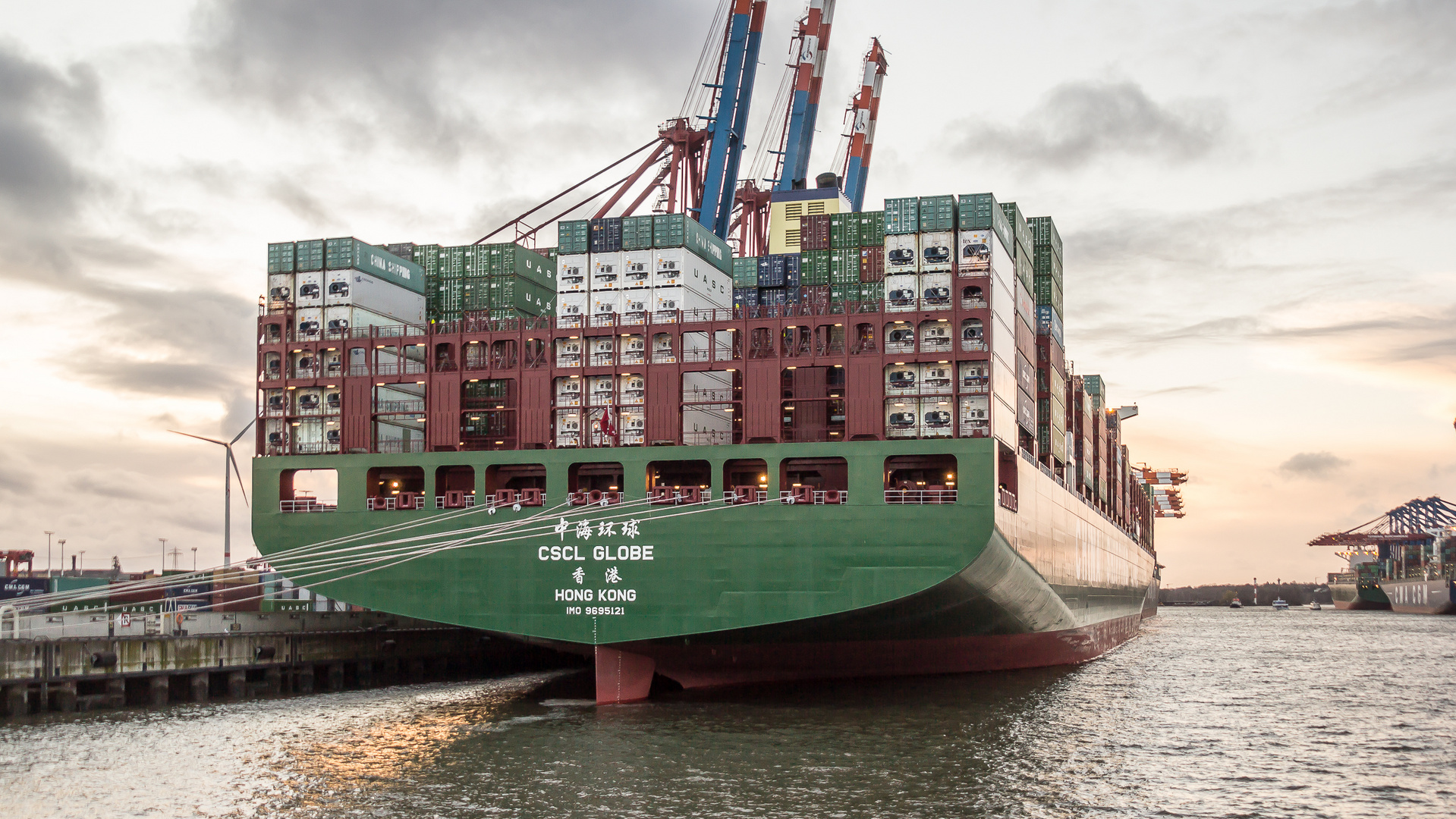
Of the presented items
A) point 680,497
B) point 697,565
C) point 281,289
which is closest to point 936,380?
point 680,497

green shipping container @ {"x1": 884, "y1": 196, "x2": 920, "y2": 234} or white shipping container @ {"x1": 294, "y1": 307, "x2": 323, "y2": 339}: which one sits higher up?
green shipping container @ {"x1": 884, "y1": 196, "x2": 920, "y2": 234}

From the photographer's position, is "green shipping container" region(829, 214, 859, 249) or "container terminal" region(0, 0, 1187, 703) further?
"green shipping container" region(829, 214, 859, 249)

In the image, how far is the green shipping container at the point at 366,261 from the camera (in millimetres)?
43062

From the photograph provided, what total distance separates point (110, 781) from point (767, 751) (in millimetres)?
13770

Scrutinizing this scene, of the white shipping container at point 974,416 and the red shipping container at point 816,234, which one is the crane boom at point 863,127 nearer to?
the red shipping container at point 816,234

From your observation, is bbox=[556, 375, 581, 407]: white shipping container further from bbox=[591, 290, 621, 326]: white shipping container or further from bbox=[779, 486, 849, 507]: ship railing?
bbox=[779, 486, 849, 507]: ship railing

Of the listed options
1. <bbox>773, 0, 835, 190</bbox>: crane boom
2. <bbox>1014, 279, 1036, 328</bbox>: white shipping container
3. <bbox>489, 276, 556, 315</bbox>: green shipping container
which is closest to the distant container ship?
<bbox>1014, 279, 1036, 328</bbox>: white shipping container

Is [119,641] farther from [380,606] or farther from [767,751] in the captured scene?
[767,751]

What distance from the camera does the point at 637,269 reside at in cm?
4119

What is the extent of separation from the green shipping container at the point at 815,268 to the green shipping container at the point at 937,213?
7476 mm

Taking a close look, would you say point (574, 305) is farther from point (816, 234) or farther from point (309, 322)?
point (816, 234)

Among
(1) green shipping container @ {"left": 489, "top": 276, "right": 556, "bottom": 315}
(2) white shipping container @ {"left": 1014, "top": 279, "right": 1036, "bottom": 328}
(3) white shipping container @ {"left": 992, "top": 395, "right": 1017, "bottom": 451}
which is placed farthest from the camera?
(1) green shipping container @ {"left": 489, "top": 276, "right": 556, "bottom": 315}

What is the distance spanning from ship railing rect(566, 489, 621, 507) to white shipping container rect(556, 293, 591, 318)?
22.5ft

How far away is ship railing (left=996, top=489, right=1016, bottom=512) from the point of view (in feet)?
120
